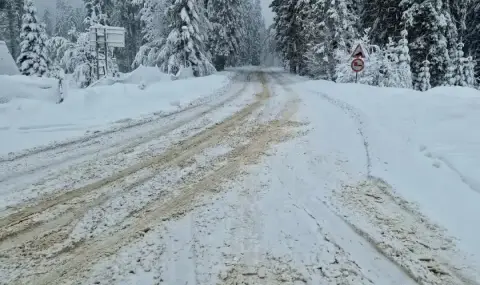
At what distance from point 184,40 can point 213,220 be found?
2362 cm

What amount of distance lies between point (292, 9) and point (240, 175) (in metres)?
30.9

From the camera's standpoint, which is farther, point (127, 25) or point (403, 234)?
point (127, 25)

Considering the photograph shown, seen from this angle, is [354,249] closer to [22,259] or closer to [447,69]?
[22,259]

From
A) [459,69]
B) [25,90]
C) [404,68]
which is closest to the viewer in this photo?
[25,90]

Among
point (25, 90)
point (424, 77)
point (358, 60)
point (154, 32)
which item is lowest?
point (25, 90)

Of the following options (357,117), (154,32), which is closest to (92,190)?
(357,117)

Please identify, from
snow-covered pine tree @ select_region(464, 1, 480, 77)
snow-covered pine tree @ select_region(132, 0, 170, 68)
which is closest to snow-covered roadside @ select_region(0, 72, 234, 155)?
snow-covered pine tree @ select_region(132, 0, 170, 68)

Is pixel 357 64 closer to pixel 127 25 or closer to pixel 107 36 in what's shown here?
pixel 107 36

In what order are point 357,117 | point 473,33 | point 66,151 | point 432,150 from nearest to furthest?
point 432,150 → point 66,151 → point 357,117 → point 473,33

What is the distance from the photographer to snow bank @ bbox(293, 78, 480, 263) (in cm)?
364

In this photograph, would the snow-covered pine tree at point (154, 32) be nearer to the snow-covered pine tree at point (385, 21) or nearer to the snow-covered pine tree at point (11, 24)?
the snow-covered pine tree at point (385, 21)

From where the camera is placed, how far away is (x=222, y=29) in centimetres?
3894

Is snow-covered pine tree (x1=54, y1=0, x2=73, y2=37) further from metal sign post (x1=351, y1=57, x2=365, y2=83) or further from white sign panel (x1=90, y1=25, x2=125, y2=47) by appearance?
metal sign post (x1=351, y1=57, x2=365, y2=83)

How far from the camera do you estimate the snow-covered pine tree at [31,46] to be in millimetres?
27531
